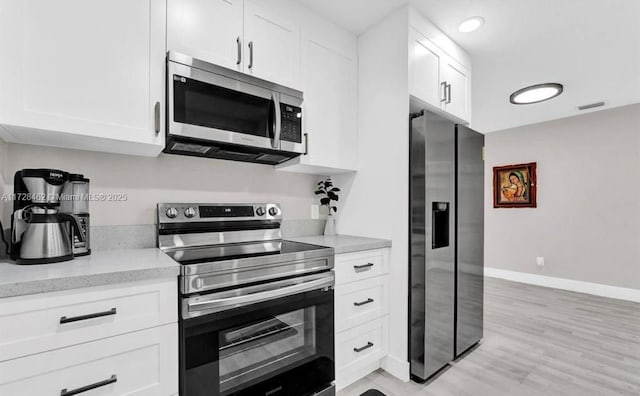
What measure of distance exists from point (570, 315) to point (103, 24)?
14.7 feet

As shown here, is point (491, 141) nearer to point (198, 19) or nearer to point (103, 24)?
point (198, 19)

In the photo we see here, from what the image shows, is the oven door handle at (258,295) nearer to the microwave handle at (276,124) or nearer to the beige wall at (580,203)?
the microwave handle at (276,124)

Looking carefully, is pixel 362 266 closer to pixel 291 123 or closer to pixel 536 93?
pixel 291 123

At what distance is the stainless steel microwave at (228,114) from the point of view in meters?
1.46

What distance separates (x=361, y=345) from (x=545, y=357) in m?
1.51

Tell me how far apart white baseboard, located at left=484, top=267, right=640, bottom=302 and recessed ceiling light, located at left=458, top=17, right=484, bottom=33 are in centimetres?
379


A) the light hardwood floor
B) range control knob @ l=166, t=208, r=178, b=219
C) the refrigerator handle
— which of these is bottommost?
the light hardwood floor

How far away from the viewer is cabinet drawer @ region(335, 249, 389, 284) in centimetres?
176

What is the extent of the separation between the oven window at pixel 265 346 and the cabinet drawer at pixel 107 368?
22 centimetres

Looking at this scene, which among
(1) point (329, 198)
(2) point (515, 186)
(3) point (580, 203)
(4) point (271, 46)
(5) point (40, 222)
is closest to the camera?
(5) point (40, 222)

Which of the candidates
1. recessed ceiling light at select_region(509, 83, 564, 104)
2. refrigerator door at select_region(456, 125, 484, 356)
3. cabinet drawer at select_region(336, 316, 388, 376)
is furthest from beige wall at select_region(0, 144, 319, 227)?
recessed ceiling light at select_region(509, 83, 564, 104)

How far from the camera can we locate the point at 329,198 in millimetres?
2385

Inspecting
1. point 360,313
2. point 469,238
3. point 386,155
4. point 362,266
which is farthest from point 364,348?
point 386,155

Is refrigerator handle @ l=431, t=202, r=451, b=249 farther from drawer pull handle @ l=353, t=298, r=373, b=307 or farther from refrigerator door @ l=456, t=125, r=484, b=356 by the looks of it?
drawer pull handle @ l=353, t=298, r=373, b=307
